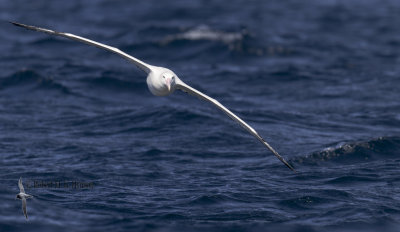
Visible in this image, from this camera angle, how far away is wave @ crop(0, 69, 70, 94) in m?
27.5

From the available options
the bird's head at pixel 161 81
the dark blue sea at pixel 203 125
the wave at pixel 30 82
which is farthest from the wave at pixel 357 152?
the wave at pixel 30 82

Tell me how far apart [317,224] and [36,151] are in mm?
8697

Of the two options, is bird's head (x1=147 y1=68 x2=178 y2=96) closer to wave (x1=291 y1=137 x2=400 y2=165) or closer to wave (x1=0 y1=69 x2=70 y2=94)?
wave (x1=291 y1=137 x2=400 y2=165)

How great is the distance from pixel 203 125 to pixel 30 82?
799 cm

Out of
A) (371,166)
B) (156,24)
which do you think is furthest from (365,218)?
(156,24)

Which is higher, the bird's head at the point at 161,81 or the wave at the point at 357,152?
the bird's head at the point at 161,81

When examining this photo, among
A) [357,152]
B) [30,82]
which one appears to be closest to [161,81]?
[357,152]

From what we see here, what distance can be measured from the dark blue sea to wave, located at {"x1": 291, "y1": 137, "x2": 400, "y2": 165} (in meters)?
0.05

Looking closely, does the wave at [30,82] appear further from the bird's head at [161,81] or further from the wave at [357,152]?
the bird's head at [161,81]

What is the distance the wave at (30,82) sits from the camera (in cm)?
2752

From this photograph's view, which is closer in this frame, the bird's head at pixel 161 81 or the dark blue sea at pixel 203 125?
the bird's head at pixel 161 81

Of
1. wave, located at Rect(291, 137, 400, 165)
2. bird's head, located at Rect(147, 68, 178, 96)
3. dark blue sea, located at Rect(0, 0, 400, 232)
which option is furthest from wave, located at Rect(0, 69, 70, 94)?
bird's head, located at Rect(147, 68, 178, 96)

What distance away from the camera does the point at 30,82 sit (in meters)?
28.0

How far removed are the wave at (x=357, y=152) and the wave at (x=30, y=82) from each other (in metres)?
10.7
